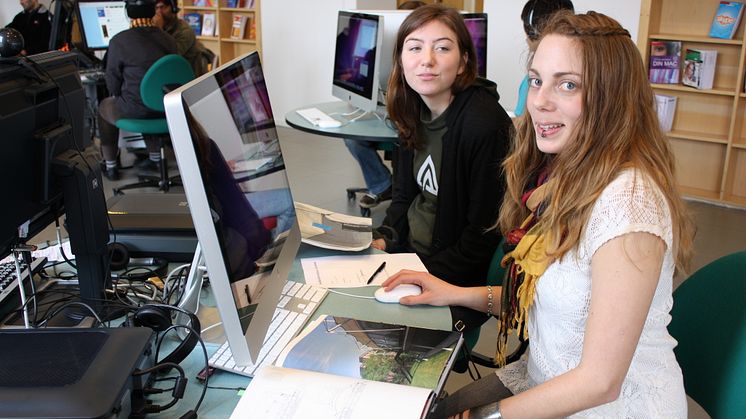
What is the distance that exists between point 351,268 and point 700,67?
12.3 ft

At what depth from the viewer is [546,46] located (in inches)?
48.0

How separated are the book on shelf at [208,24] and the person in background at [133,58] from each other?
9.91 ft

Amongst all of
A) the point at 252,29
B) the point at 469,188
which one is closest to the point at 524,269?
the point at 469,188

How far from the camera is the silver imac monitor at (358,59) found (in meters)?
3.60

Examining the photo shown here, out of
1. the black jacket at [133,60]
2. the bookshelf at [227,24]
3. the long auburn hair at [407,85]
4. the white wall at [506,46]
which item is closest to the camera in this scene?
the long auburn hair at [407,85]

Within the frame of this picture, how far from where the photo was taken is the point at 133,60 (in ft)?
14.1

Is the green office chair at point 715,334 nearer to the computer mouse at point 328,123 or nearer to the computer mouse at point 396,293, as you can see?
the computer mouse at point 396,293

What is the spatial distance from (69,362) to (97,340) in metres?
0.06

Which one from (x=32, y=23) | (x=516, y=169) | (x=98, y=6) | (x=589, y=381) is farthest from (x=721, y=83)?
(x=32, y=23)

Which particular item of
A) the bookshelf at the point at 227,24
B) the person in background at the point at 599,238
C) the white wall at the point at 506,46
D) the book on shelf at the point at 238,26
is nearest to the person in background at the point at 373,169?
the white wall at the point at 506,46

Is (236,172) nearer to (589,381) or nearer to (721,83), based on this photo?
(589,381)

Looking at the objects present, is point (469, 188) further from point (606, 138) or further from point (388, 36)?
point (388, 36)

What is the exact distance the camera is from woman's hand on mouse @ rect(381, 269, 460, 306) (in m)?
1.45

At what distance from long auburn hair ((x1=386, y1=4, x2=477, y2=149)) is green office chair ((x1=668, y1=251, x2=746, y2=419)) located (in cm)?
97
